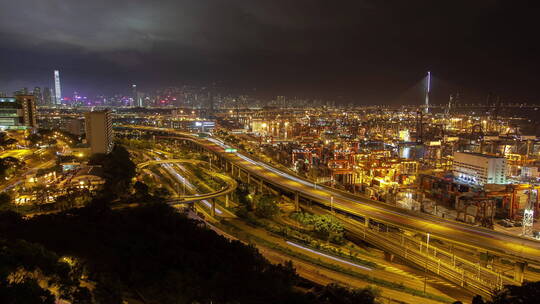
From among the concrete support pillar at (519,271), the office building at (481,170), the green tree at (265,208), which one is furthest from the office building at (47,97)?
the concrete support pillar at (519,271)

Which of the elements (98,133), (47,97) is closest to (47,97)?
(47,97)

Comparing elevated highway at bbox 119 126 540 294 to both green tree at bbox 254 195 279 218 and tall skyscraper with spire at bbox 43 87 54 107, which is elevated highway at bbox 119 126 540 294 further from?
tall skyscraper with spire at bbox 43 87 54 107

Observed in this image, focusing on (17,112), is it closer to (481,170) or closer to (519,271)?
(519,271)

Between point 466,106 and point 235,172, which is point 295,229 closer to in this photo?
point 235,172

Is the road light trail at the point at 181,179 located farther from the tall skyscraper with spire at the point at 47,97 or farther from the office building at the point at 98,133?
the tall skyscraper with spire at the point at 47,97

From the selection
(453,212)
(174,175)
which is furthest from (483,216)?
(174,175)

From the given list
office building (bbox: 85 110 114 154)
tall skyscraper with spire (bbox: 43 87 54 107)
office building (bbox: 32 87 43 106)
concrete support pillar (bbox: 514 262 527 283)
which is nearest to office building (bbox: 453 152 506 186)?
concrete support pillar (bbox: 514 262 527 283)
